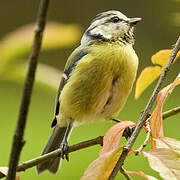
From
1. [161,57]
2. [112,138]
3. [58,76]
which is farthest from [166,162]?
[58,76]

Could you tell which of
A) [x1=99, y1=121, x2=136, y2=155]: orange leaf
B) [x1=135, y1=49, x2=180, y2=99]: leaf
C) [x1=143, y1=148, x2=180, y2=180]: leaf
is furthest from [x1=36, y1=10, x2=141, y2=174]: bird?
[x1=143, y1=148, x2=180, y2=180]: leaf

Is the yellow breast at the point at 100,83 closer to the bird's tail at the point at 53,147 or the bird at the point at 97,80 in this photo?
the bird at the point at 97,80

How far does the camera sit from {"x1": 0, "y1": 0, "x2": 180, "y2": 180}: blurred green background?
96 centimetres

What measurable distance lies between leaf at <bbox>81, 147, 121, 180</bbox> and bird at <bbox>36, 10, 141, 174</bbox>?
79 centimetres

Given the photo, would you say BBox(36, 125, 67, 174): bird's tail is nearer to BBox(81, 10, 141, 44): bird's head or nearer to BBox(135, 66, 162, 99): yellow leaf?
BBox(81, 10, 141, 44): bird's head

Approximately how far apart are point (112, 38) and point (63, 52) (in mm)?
817

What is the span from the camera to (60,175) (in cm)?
161

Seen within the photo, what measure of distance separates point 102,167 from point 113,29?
1163 millimetres

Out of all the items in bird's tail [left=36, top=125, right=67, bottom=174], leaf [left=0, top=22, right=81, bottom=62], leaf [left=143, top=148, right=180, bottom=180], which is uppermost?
leaf [left=0, top=22, right=81, bottom=62]

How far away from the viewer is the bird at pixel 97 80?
1598 mm

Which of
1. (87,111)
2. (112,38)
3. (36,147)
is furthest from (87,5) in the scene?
(36,147)

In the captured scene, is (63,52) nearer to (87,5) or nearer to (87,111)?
(87,5)

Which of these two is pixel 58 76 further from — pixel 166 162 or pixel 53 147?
pixel 53 147

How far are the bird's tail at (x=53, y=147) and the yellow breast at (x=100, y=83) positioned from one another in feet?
0.49
